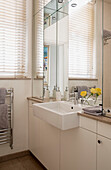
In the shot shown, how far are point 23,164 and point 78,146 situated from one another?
1.14 meters

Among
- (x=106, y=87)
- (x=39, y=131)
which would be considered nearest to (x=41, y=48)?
(x=39, y=131)

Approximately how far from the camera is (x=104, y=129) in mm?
1115

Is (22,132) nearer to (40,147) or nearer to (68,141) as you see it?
(40,147)

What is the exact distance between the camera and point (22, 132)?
2.36 m

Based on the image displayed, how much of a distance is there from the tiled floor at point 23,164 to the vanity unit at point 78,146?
123 millimetres

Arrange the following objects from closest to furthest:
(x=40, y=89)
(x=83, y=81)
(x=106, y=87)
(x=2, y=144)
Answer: (x=106, y=87)
(x=83, y=81)
(x=2, y=144)
(x=40, y=89)

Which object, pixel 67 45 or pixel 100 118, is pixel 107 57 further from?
pixel 67 45

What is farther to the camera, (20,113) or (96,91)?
(20,113)

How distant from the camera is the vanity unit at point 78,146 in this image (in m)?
1.12

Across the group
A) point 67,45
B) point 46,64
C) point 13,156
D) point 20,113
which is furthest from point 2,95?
point 67,45

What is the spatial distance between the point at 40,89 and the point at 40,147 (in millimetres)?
801

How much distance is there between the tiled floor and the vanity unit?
0.12 metres

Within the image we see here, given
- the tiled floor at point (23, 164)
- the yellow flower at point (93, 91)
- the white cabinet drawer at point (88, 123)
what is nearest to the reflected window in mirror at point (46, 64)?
the yellow flower at point (93, 91)

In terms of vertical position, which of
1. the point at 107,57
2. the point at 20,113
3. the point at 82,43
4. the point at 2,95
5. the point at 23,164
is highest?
the point at 82,43
